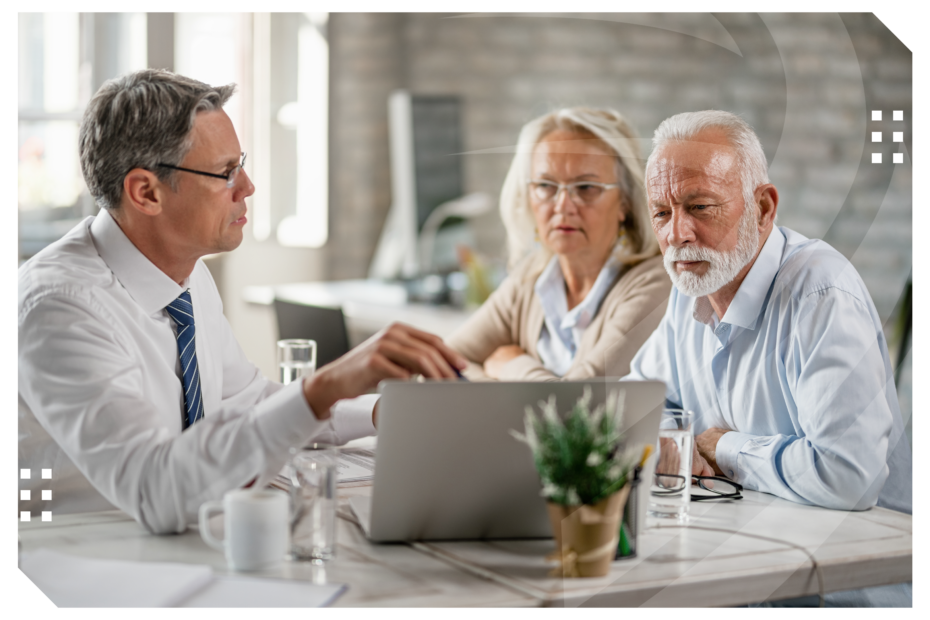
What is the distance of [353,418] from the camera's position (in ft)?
5.58

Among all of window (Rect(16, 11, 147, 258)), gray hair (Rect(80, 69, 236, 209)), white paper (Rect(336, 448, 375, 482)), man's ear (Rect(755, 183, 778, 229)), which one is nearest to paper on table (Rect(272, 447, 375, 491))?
white paper (Rect(336, 448, 375, 482))

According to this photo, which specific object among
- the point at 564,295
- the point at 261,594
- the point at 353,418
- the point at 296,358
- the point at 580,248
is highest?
the point at 580,248

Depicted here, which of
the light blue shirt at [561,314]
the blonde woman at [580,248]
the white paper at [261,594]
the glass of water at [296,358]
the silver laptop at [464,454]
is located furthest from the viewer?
the light blue shirt at [561,314]

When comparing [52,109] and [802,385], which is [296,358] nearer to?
[802,385]

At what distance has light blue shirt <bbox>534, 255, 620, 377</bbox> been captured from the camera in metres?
2.10

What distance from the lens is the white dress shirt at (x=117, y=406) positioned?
3.88 feet

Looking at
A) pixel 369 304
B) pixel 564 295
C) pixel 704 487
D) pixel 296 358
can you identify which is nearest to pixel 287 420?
pixel 296 358

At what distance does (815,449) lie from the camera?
1.33 meters

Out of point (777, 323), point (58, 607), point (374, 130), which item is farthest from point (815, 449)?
point (374, 130)

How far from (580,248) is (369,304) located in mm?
1961

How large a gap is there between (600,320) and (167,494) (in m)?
1.14

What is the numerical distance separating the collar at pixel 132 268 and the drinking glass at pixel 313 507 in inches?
18.7

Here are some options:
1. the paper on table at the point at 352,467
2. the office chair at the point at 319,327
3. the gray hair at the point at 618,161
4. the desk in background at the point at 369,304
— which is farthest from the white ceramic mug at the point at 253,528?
the desk in background at the point at 369,304

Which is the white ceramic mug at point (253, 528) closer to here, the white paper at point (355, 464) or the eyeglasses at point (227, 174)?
the white paper at point (355, 464)
